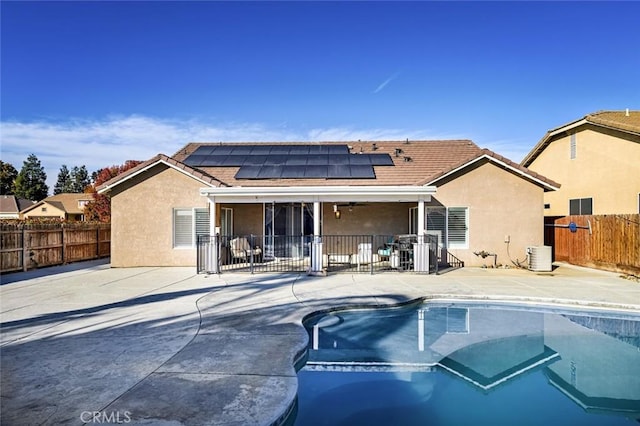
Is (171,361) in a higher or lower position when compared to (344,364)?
higher

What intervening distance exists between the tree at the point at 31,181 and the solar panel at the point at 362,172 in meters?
70.3

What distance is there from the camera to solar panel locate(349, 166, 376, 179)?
15.6 m

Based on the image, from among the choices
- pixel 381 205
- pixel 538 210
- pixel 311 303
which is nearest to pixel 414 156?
pixel 381 205

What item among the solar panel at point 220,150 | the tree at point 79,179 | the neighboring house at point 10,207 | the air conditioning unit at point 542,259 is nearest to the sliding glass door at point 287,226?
the solar panel at point 220,150

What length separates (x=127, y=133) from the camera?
22.5 metres

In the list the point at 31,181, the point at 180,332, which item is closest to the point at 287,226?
the point at 180,332

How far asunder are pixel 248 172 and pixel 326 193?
4.98 m

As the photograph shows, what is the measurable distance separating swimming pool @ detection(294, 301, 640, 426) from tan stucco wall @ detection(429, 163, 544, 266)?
5.88m

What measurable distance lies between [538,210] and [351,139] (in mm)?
10575

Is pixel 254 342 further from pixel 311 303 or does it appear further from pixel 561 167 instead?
pixel 561 167

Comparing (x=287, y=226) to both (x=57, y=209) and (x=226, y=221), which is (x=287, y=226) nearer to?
(x=226, y=221)

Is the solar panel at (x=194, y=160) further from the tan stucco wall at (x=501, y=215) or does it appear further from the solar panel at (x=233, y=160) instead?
the tan stucco wall at (x=501, y=215)

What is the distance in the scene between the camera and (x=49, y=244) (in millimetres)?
14773

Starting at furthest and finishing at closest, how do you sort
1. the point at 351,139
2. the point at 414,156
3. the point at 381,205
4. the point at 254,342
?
the point at 351,139 → the point at 414,156 → the point at 381,205 → the point at 254,342
